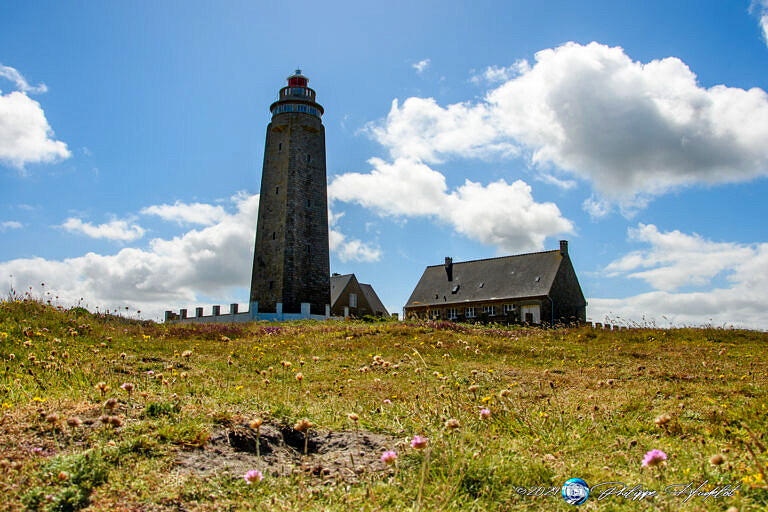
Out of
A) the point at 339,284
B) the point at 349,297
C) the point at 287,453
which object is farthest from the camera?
the point at 339,284

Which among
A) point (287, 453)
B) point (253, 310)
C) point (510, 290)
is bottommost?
point (287, 453)

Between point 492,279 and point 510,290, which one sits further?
point 492,279

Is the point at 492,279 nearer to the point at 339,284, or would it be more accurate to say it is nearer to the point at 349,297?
the point at 349,297

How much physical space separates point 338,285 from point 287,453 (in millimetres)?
42192

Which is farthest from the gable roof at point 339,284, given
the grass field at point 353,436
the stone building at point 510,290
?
the grass field at point 353,436


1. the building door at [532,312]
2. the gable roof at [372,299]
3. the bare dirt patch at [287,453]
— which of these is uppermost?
the gable roof at [372,299]

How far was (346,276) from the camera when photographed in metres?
46.9

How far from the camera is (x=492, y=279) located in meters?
43.4

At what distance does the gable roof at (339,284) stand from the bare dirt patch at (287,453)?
132 feet

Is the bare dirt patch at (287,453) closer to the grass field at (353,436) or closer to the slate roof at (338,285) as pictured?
the grass field at (353,436)

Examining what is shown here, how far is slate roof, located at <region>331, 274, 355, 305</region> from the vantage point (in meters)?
45.6

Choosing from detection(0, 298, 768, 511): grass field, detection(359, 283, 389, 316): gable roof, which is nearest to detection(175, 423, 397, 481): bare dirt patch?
detection(0, 298, 768, 511): grass field

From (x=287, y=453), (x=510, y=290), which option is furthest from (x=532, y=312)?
(x=287, y=453)

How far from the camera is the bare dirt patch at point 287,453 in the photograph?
4.09m
